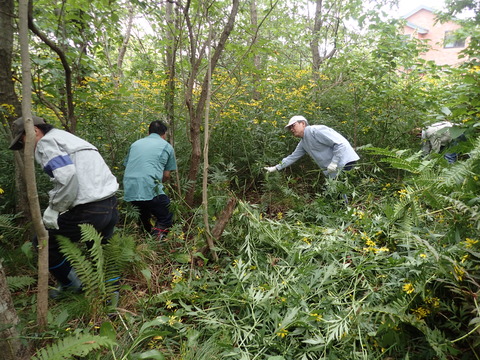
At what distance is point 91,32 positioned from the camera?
14.3 feet

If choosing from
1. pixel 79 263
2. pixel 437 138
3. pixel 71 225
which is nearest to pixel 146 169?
pixel 71 225

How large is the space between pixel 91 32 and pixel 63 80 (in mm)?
1333

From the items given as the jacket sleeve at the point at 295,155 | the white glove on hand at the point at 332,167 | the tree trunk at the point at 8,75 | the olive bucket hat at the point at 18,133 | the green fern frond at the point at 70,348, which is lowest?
the green fern frond at the point at 70,348

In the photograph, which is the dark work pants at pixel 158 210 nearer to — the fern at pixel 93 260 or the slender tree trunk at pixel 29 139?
the fern at pixel 93 260

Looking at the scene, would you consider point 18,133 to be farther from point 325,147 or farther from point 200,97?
point 325,147

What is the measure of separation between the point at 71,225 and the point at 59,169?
1.89 feet

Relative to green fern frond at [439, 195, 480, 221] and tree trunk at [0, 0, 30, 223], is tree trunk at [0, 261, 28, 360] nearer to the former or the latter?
tree trunk at [0, 0, 30, 223]

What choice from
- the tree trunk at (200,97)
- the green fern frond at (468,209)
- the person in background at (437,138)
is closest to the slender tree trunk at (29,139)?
the tree trunk at (200,97)

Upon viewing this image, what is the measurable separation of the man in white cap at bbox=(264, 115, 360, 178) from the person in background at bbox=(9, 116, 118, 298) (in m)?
2.39

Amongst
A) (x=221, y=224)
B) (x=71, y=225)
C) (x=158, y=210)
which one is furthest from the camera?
(x=158, y=210)

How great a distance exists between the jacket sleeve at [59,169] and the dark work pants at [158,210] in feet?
3.79

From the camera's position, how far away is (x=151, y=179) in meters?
3.35

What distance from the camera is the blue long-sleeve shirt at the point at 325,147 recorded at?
4125 millimetres

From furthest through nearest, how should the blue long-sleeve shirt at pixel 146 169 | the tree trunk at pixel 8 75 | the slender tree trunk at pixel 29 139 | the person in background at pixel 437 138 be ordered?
the person in background at pixel 437 138, the blue long-sleeve shirt at pixel 146 169, the tree trunk at pixel 8 75, the slender tree trunk at pixel 29 139
